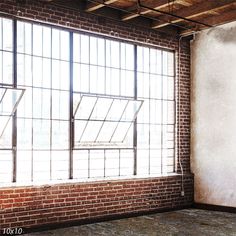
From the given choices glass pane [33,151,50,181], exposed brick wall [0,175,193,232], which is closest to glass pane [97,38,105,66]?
glass pane [33,151,50,181]

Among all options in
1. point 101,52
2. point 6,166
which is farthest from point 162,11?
point 6,166

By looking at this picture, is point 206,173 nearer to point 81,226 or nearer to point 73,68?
point 81,226

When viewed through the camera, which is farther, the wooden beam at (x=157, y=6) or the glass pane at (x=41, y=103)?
the wooden beam at (x=157, y=6)

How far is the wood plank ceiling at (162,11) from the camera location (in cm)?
667

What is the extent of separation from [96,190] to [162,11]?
3.07 m

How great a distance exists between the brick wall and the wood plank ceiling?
0.14m

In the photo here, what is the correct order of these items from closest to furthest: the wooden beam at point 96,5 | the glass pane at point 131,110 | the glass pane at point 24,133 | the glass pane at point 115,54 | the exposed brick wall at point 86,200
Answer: the exposed brick wall at point 86,200 → the glass pane at point 24,133 → the wooden beam at point 96,5 → the glass pane at point 115,54 → the glass pane at point 131,110

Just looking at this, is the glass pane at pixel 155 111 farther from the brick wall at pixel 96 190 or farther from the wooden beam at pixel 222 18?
the wooden beam at pixel 222 18

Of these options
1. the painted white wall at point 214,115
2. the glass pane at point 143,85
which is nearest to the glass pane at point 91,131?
the glass pane at point 143,85

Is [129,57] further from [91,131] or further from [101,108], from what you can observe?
[91,131]

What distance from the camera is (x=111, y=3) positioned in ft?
22.6

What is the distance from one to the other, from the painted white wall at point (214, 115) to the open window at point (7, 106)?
3818mm

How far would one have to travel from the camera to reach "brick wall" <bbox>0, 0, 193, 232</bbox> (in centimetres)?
596

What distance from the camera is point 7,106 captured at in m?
6.04
